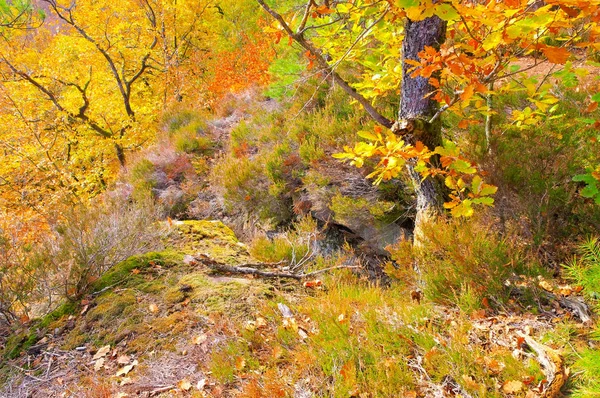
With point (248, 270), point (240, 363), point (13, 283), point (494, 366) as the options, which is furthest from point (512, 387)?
point (13, 283)

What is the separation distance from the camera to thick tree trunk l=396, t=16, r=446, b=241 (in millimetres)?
→ 2404

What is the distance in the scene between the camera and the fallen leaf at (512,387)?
158cm

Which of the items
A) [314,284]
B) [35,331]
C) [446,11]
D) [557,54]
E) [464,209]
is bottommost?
[314,284]

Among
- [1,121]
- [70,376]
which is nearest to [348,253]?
[70,376]

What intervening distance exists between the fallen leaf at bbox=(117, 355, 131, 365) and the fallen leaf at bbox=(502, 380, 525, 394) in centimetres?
252

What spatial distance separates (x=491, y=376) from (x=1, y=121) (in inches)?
554

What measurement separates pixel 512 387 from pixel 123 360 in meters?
2.59

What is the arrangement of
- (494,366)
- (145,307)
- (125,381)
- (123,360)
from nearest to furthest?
(494,366)
(125,381)
(123,360)
(145,307)

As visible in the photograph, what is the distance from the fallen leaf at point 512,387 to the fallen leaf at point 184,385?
72.6 inches

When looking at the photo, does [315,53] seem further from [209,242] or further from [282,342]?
[209,242]

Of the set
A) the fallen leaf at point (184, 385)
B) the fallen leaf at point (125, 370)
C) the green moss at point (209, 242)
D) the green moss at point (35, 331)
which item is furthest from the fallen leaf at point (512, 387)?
the green moss at point (35, 331)

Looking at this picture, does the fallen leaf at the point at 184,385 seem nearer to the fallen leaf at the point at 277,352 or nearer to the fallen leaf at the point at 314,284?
the fallen leaf at the point at 277,352

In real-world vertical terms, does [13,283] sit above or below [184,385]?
above

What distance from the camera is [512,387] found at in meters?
1.59
